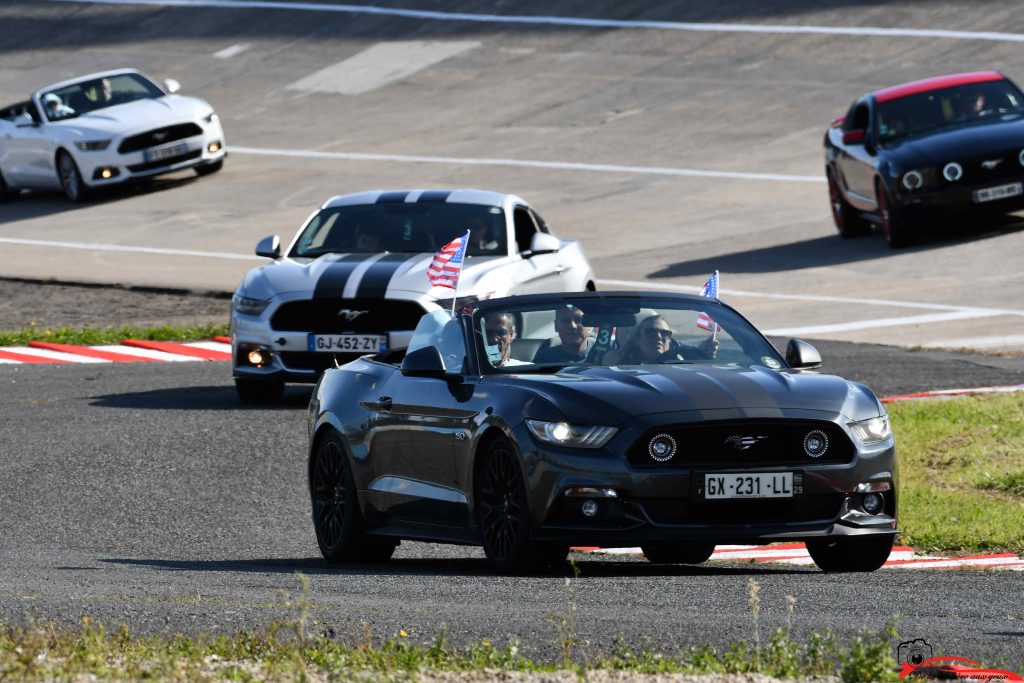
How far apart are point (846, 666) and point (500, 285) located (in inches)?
431

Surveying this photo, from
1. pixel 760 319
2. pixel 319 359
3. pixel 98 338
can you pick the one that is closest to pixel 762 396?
pixel 319 359

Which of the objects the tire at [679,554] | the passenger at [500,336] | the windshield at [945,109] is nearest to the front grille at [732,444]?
the passenger at [500,336]

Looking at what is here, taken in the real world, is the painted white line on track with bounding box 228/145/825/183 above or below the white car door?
below

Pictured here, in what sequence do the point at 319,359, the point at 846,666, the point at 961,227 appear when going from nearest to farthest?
the point at 846,666 → the point at 319,359 → the point at 961,227

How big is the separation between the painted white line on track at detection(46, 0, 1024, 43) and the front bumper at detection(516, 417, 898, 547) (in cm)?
2852

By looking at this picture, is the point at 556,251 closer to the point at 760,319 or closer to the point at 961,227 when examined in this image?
the point at 760,319

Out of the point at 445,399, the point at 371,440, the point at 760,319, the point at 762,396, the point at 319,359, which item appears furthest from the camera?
the point at 760,319

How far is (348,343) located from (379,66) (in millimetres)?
25609

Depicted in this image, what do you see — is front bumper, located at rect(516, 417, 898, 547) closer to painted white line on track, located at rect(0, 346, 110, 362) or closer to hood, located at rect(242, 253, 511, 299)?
hood, located at rect(242, 253, 511, 299)

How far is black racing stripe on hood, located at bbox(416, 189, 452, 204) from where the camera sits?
703 inches

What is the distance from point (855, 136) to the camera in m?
25.1

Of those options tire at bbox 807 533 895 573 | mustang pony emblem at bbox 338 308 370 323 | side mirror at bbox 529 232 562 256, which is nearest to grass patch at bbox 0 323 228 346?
side mirror at bbox 529 232 562 256

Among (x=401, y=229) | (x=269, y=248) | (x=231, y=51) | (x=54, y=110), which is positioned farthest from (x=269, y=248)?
(x=231, y=51)

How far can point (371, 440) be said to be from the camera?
1082cm
